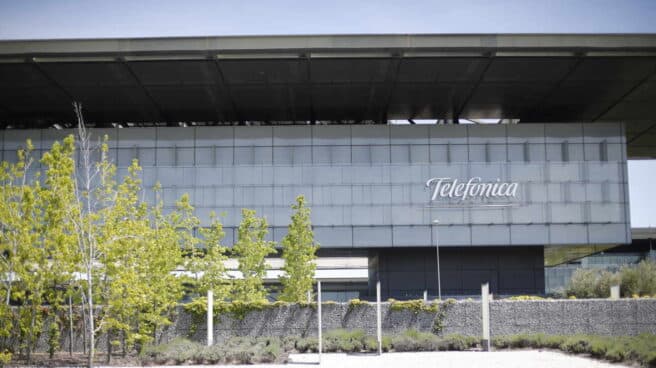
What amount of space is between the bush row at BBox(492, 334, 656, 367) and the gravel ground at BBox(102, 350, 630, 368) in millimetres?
398

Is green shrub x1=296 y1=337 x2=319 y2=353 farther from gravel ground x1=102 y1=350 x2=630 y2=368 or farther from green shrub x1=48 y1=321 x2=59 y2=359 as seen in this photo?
green shrub x1=48 y1=321 x2=59 y2=359

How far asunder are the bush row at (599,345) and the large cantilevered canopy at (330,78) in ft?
59.3

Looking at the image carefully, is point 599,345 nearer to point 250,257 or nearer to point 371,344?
point 371,344

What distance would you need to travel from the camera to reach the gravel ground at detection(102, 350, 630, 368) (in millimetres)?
22928

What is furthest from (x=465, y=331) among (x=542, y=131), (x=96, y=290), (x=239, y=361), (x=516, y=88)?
(x=542, y=131)

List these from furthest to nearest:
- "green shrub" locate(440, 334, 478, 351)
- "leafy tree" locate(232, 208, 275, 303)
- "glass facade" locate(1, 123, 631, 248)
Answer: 1. "glass facade" locate(1, 123, 631, 248)
2. "leafy tree" locate(232, 208, 275, 303)
3. "green shrub" locate(440, 334, 478, 351)

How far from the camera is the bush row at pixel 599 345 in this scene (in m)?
22.3

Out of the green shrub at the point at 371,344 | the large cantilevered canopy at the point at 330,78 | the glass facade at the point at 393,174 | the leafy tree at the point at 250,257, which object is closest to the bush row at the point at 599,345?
the green shrub at the point at 371,344

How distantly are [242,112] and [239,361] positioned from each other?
28274mm

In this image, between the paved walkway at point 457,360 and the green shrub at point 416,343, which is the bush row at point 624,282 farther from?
the green shrub at point 416,343

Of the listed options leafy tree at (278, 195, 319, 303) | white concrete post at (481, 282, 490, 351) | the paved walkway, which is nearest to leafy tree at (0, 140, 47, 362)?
the paved walkway

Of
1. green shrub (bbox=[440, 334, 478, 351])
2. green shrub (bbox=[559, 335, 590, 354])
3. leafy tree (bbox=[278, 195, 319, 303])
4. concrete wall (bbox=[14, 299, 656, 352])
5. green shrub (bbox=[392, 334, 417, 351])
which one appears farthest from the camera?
leafy tree (bbox=[278, 195, 319, 303])

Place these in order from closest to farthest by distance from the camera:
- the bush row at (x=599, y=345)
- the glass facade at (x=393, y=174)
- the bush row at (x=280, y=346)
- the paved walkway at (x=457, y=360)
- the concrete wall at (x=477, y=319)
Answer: the bush row at (x=599, y=345)
the paved walkway at (x=457, y=360)
the bush row at (x=280, y=346)
the concrete wall at (x=477, y=319)
the glass facade at (x=393, y=174)

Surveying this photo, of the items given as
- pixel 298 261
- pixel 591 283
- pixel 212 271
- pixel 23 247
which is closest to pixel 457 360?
pixel 23 247
